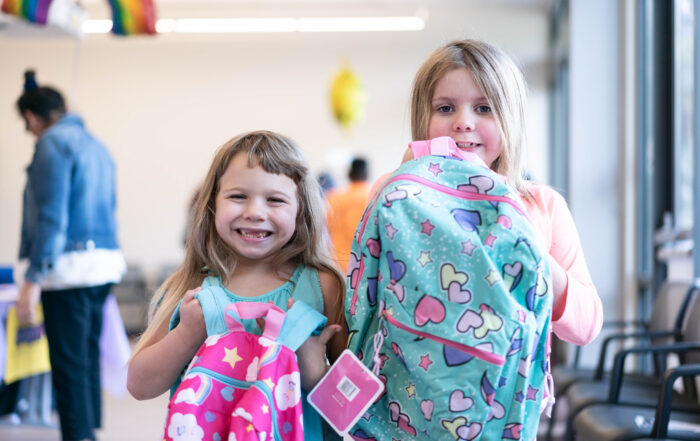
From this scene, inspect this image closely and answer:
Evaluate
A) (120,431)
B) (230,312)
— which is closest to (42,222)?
(120,431)

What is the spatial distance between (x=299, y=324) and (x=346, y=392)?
0.15 metres

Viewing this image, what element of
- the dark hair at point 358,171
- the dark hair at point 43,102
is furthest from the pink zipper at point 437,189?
the dark hair at point 358,171

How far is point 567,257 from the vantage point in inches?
55.8

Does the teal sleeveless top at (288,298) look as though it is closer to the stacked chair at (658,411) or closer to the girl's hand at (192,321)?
the girl's hand at (192,321)

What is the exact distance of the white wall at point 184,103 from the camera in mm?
8586

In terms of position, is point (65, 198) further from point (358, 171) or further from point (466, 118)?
point (466, 118)

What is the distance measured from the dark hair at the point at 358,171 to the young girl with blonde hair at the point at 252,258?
3.43m

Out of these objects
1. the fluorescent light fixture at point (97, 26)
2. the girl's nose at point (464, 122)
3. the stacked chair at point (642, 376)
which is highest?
the fluorescent light fixture at point (97, 26)

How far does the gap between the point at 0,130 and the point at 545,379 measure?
8.75 m

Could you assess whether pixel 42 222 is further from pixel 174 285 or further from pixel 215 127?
pixel 215 127

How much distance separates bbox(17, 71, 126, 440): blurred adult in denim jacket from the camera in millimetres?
3172

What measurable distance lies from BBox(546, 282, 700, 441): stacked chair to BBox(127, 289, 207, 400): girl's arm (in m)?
1.78

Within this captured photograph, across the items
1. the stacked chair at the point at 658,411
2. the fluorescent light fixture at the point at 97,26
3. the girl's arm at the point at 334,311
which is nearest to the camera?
the girl's arm at the point at 334,311

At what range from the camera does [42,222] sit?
315cm
